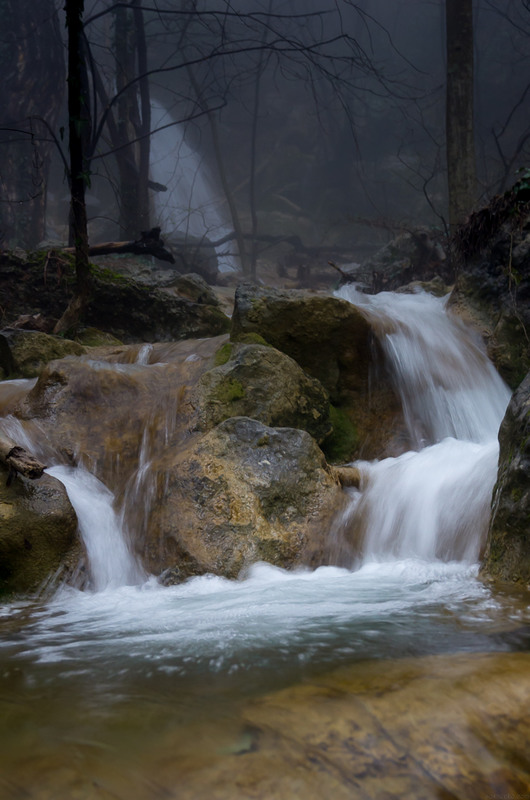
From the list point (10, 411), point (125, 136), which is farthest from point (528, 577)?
point (125, 136)

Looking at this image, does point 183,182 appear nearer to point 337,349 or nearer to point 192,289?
point 192,289

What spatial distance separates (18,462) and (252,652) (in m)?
1.85

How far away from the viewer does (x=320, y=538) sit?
354cm

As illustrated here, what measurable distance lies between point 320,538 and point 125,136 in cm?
987

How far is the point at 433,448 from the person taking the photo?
4.79 metres

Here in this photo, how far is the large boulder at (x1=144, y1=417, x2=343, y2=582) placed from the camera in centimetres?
333

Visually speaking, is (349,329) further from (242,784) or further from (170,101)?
(170,101)

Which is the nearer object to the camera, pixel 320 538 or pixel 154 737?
pixel 154 737

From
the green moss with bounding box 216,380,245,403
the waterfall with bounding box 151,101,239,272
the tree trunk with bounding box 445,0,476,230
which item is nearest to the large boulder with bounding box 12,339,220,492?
the green moss with bounding box 216,380,245,403

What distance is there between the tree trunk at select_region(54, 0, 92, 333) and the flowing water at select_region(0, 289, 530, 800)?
3.13 metres

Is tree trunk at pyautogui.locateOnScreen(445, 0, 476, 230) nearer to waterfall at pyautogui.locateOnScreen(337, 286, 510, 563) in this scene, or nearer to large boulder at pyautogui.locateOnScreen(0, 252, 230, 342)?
waterfall at pyautogui.locateOnScreen(337, 286, 510, 563)

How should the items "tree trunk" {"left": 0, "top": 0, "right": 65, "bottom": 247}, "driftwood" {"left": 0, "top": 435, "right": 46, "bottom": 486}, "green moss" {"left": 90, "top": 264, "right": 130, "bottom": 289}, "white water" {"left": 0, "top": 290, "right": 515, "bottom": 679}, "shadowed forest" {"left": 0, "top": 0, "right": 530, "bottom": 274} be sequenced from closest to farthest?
"white water" {"left": 0, "top": 290, "right": 515, "bottom": 679} < "driftwood" {"left": 0, "top": 435, "right": 46, "bottom": 486} < "green moss" {"left": 90, "top": 264, "right": 130, "bottom": 289} < "tree trunk" {"left": 0, "top": 0, "right": 65, "bottom": 247} < "shadowed forest" {"left": 0, "top": 0, "right": 530, "bottom": 274}

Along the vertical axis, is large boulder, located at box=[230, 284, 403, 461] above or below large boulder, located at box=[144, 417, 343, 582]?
above

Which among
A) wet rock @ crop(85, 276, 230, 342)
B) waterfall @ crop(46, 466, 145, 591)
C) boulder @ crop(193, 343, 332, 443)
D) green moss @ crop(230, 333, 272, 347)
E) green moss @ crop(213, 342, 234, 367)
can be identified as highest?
wet rock @ crop(85, 276, 230, 342)
